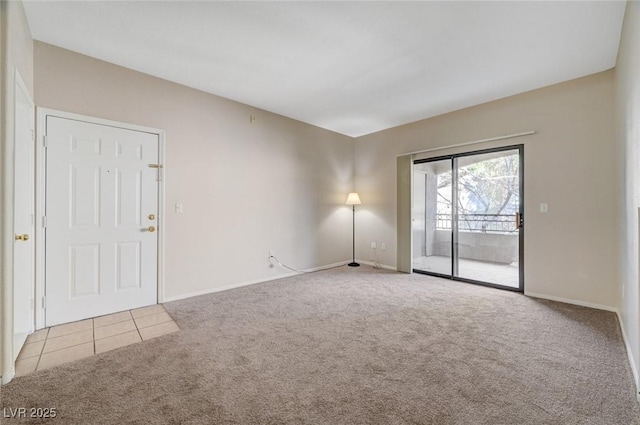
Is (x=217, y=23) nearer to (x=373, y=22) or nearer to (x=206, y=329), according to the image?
(x=373, y=22)

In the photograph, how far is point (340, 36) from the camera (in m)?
2.47

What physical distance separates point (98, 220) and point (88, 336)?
116 cm

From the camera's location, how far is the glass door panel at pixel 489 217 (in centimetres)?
384

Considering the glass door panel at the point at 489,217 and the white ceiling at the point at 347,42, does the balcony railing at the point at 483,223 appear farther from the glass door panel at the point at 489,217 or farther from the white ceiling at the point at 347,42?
the white ceiling at the point at 347,42

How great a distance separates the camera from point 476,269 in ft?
14.1

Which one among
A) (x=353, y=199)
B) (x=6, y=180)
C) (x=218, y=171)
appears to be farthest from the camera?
(x=353, y=199)

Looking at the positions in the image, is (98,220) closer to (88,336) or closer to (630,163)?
(88,336)

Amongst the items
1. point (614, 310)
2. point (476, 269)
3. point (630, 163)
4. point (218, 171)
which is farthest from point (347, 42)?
point (614, 310)

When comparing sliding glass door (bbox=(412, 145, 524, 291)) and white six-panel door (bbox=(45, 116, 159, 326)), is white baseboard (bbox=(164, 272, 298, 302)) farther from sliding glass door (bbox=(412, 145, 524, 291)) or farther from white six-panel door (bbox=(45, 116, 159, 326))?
sliding glass door (bbox=(412, 145, 524, 291))

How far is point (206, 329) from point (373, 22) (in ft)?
10.3

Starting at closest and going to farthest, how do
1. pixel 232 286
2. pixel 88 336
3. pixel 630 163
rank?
pixel 630 163 → pixel 88 336 → pixel 232 286

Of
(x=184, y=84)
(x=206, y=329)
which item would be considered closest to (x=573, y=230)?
(x=206, y=329)

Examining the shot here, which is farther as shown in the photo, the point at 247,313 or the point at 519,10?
the point at 247,313

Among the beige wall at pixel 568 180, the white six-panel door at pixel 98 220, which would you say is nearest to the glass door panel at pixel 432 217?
the beige wall at pixel 568 180
